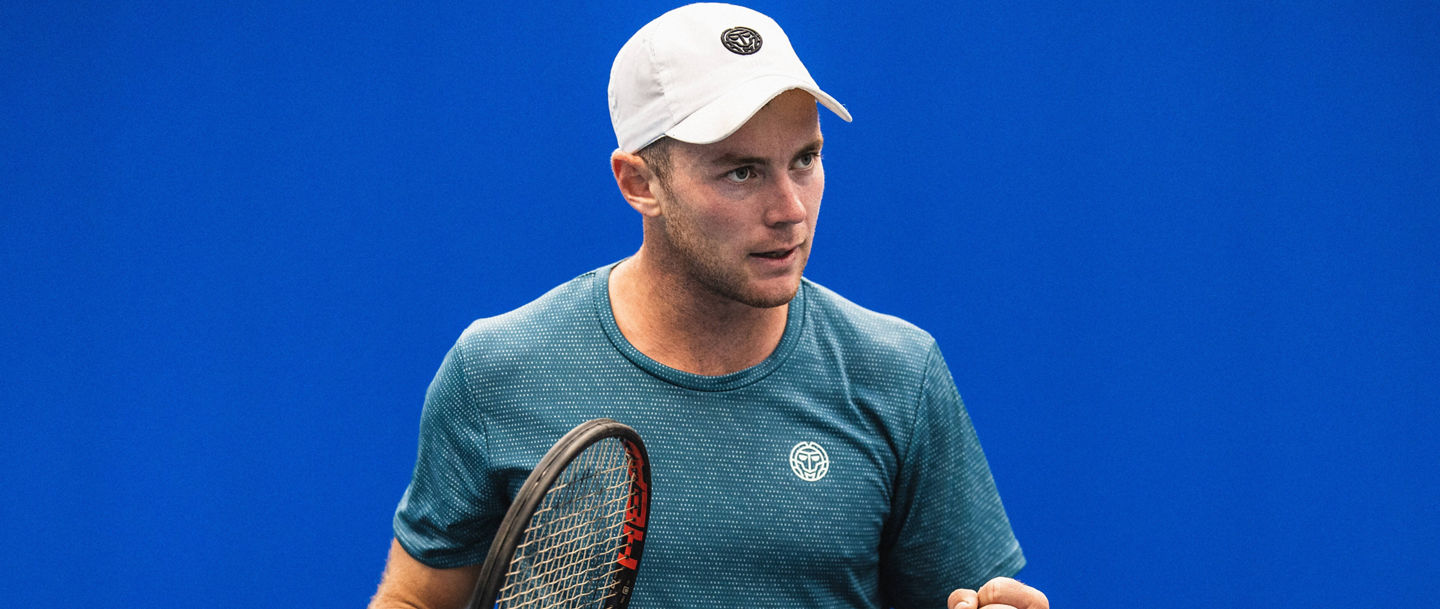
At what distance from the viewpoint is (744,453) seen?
4.33 ft

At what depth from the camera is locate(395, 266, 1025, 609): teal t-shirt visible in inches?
51.3

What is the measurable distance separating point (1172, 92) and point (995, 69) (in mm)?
263

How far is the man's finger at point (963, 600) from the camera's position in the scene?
3.91ft

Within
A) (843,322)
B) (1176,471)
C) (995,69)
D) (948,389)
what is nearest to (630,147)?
(843,322)

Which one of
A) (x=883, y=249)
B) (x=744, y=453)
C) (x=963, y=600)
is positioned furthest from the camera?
(x=883, y=249)

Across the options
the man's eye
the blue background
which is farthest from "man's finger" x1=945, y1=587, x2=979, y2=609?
the blue background

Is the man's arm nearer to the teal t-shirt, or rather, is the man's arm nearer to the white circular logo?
the teal t-shirt

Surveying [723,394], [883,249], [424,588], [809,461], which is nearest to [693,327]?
[723,394]

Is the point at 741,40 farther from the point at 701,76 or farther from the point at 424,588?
the point at 424,588

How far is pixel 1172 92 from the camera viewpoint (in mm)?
2020

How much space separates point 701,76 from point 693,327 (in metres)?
0.24

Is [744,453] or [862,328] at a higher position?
[862,328]

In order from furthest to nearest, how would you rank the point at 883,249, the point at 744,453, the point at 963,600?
1. the point at 883,249
2. the point at 744,453
3. the point at 963,600

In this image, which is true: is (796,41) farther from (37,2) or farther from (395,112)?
(37,2)
